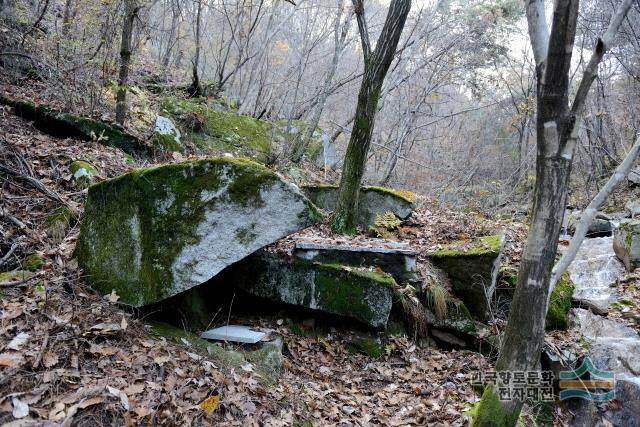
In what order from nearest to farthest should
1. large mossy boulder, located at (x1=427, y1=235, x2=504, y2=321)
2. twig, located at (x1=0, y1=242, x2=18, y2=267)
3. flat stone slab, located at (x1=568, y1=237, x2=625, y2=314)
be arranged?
twig, located at (x1=0, y1=242, x2=18, y2=267), large mossy boulder, located at (x1=427, y1=235, x2=504, y2=321), flat stone slab, located at (x1=568, y1=237, x2=625, y2=314)

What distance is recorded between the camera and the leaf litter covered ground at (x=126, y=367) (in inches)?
112

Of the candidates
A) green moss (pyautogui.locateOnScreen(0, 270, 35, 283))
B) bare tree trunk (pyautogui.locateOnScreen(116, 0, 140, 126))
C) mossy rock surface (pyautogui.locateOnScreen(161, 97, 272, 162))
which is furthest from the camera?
mossy rock surface (pyautogui.locateOnScreen(161, 97, 272, 162))

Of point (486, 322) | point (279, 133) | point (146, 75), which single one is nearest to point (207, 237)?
point (486, 322)

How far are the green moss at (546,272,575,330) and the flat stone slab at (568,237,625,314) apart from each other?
0.93m

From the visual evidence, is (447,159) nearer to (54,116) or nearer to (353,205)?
(353,205)

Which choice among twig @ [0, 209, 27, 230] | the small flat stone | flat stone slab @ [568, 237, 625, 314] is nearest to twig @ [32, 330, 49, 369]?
the small flat stone

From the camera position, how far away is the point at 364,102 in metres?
6.32

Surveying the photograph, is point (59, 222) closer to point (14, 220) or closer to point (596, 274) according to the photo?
point (14, 220)

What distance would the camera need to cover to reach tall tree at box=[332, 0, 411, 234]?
19.9 ft

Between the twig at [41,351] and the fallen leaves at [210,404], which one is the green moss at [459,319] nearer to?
the fallen leaves at [210,404]

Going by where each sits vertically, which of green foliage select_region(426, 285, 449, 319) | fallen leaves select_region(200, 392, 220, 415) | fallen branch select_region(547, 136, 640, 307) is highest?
fallen branch select_region(547, 136, 640, 307)

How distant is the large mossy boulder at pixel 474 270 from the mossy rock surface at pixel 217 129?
493 cm

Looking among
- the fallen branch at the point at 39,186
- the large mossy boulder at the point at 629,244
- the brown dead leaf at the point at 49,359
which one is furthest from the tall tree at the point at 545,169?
the large mossy boulder at the point at 629,244

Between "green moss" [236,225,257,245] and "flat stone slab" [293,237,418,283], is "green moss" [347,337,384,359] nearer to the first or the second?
"flat stone slab" [293,237,418,283]
